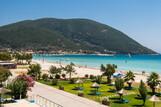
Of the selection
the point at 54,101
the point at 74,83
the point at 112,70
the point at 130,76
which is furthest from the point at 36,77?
the point at 54,101

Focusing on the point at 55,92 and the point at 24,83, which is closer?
the point at 24,83

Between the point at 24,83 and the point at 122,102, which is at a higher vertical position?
the point at 24,83

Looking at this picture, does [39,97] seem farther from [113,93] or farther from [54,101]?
[113,93]

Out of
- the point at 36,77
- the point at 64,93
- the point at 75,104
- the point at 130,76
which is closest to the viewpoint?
the point at 75,104

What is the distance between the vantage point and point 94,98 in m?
34.3

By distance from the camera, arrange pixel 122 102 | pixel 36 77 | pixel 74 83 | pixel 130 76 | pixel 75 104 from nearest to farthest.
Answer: pixel 75 104, pixel 122 102, pixel 130 76, pixel 74 83, pixel 36 77

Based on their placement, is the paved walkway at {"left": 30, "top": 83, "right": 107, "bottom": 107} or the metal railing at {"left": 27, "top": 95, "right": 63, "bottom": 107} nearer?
the metal railing at {"left": 27, "top": 95, "right": 63, "bottom": 107}

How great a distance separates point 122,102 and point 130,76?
13.1 metres

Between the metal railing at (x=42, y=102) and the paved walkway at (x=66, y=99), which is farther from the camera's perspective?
the paved walkway at (x=66, y=99)

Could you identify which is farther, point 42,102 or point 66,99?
point 66,99

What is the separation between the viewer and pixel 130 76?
148 feet

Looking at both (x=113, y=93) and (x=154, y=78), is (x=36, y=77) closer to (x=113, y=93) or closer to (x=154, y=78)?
(x=113, y=93)

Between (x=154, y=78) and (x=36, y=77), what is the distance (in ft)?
72.2

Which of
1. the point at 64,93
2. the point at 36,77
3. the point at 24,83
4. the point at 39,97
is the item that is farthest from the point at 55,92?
the point at 36,77
